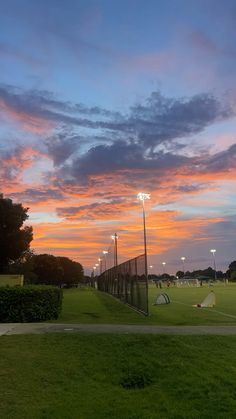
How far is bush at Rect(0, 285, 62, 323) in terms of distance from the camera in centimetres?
1767

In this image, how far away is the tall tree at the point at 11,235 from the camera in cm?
5253

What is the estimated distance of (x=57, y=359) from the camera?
407 inches

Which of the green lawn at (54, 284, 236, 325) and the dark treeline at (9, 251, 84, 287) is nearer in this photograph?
the green lawn at (54, 284, 236, 325)

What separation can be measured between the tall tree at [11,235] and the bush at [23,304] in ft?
115

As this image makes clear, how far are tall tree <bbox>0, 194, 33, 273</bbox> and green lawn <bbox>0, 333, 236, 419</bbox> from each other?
40.9 meters

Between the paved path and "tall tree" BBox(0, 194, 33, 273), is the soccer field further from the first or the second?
"tall tree" BBox(0, 194, 33, 273)

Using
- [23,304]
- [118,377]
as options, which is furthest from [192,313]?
[118,377]

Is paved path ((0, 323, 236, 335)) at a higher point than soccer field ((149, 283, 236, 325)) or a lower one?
lower

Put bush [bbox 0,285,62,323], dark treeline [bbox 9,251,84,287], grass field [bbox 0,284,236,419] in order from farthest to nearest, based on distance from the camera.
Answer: dark treeline [bbox 9,251,84,287], bush [bbox 0,285,62,323], grass field [bbox 0,284,236,419]

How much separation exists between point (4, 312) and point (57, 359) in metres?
7.78

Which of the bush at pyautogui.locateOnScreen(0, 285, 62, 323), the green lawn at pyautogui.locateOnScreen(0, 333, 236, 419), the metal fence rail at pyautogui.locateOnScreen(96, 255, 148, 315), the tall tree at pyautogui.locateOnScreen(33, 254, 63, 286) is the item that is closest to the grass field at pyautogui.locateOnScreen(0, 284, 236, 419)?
the green lawn at pyautogui.locateOnScreen(0, 333, 236, 419)

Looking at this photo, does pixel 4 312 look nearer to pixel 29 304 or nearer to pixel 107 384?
pixel 29 304

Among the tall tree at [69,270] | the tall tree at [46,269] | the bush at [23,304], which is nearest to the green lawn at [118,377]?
the bush at [23,304]

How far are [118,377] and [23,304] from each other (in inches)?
366
